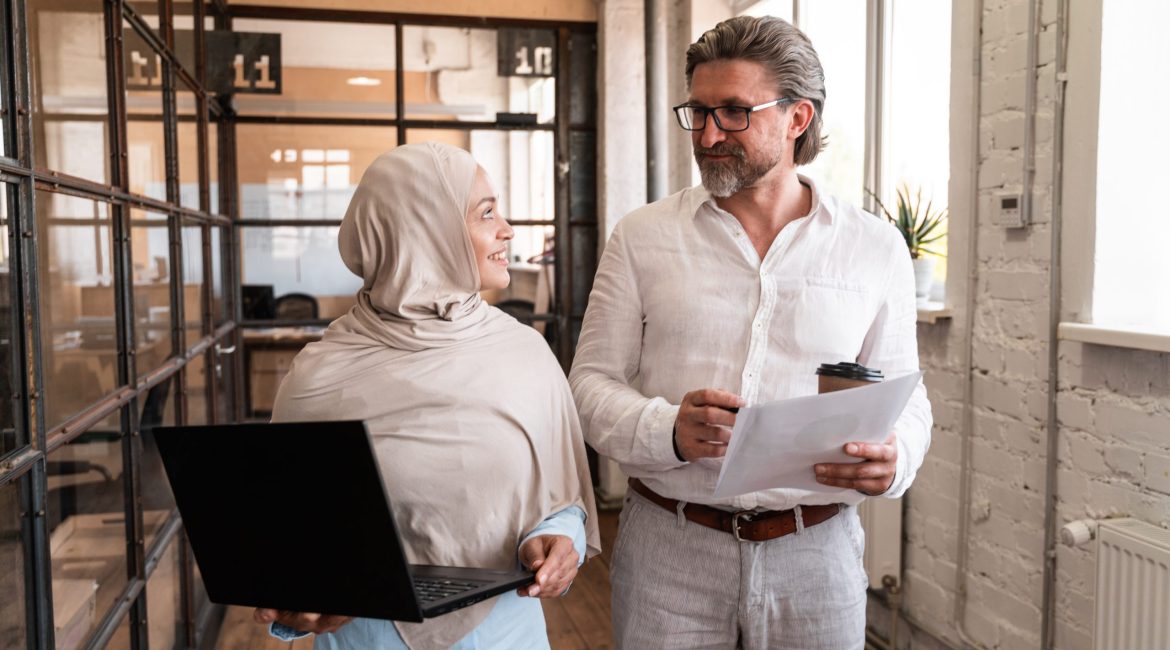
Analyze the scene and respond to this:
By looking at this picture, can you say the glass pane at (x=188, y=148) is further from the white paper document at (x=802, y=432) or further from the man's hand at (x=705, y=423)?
the white paper document at (x=802, y=432)

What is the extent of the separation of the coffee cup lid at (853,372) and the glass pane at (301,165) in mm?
4111

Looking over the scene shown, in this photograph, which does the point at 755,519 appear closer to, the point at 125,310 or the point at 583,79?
the point at 125,310

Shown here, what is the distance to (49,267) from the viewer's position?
176 cm

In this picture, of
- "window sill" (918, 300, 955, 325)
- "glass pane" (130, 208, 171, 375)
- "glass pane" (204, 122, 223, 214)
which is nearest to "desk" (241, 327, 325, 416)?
"glass pane" (204, 122, 223, 214)

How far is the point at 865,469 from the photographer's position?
1451 millimetres

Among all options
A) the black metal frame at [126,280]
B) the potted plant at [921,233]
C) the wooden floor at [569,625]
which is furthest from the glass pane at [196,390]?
the potted plant at [921,233]

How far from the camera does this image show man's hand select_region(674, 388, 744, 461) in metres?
1.46

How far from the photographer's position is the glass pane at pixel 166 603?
2729 millimetres

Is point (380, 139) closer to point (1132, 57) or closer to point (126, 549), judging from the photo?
point (126, 549)

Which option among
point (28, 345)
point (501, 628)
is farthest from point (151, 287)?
point (501, 628)

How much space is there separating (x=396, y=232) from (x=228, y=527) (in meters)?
0.49

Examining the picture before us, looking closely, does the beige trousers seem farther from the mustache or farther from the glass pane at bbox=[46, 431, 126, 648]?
the glass pane at bbox=[46, 431, 126, 648]

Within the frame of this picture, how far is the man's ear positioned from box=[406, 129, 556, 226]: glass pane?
12.2 feet

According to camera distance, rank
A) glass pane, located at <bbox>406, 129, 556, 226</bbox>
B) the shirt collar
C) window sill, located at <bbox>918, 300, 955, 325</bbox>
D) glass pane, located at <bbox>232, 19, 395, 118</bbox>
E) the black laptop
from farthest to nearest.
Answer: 1. glass pane, located at <bbox>406, 129, 556, 226</bbox>
2. glass pane, located at <bbox>232, 19, 395, 118</bbox>
3. window sill, located at <bbox>918, 300, 955, 325</bbox>
4. the shirt collar
5. the black laptop
